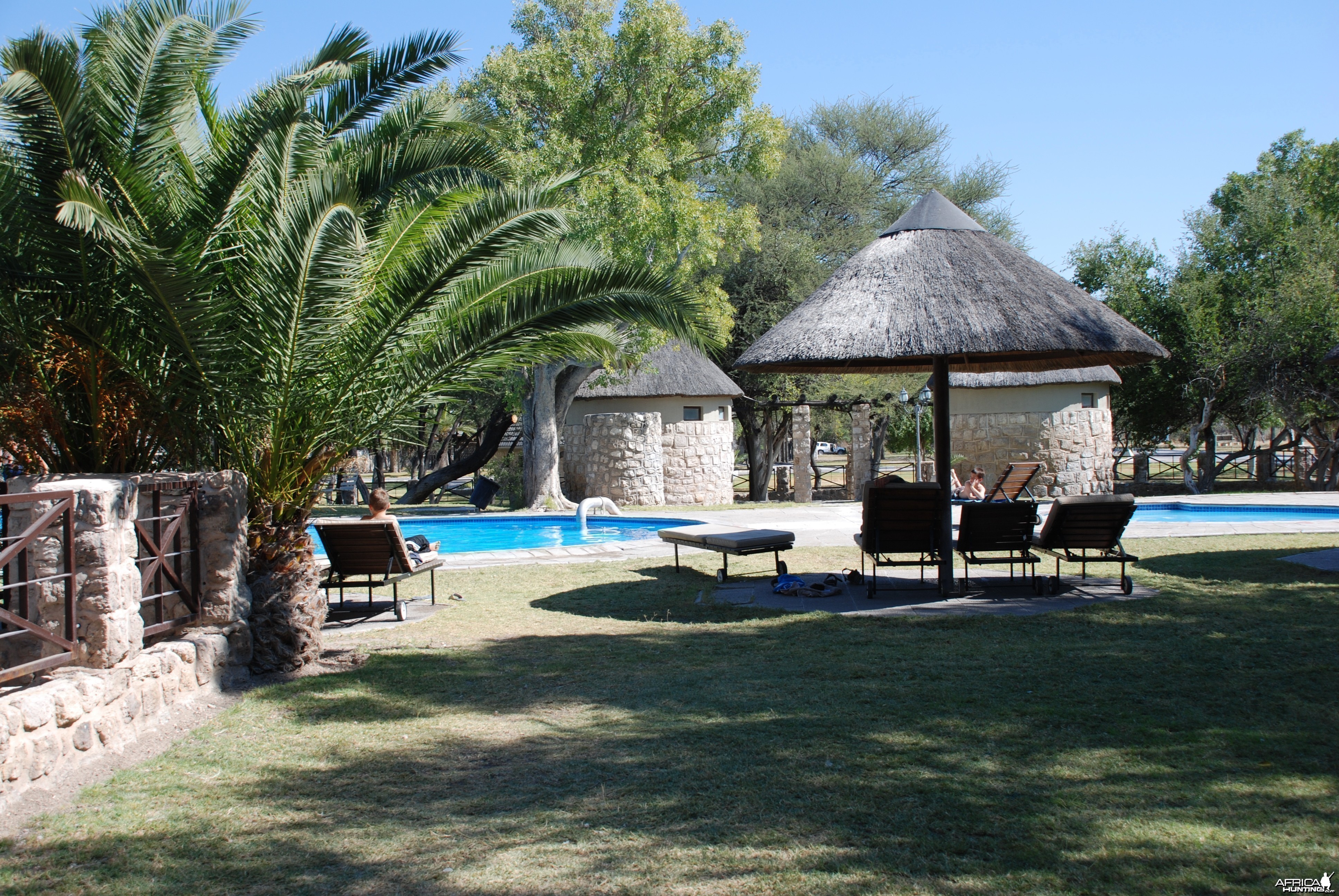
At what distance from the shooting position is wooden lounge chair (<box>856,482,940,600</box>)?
25.2 feet

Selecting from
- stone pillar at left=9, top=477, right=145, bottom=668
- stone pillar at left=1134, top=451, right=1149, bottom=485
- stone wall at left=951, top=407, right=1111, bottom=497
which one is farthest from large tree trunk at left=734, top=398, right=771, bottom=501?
stone pillar at left=9, top=477, right=145, bottom=668

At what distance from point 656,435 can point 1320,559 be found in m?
13.9

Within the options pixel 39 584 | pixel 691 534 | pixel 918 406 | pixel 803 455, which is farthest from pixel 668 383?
pixel 39 584

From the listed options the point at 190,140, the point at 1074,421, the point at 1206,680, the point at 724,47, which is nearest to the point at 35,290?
the point at 190,140

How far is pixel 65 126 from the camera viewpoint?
478 centimetres

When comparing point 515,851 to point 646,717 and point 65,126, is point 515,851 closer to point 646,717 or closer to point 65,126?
point 646,717

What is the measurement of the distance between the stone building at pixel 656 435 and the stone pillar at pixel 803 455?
5.18 feet

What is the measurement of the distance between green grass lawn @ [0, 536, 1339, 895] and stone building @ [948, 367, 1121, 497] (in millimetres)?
15502

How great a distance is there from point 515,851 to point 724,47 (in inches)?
706

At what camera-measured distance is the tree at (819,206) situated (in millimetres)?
25109

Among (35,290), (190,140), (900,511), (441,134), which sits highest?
(441,134)

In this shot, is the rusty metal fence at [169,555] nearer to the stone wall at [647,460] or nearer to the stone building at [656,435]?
the stone building at [656,435]

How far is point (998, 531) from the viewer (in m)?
7.92

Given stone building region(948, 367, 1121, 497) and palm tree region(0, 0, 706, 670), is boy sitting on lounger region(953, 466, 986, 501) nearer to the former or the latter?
stone building region(948, 367, 1121, 497)
